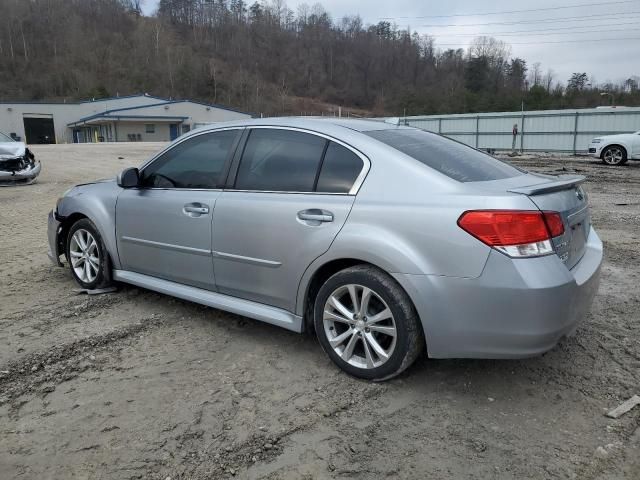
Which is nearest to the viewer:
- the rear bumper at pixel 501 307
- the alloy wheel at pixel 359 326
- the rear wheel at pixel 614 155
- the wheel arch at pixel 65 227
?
the rear bumper at pixel 501 307

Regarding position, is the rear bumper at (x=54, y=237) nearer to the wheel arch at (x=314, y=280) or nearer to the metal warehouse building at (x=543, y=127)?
the wheel arch at (x=314, y=280)

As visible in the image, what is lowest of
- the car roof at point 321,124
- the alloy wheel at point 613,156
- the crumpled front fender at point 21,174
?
the alloy wheel at point 613,156

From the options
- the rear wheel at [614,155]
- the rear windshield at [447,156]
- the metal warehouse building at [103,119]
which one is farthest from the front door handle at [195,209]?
the metal warehouse building at [103,119]

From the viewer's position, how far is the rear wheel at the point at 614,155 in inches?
758

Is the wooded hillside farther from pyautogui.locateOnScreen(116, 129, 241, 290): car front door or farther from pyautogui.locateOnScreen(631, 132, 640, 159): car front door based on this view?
pyautogui.locateOnScreen(116, 129, 241, 290): car front door

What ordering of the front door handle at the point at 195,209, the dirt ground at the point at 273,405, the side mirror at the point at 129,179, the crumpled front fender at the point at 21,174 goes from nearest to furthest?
the dirt ground at the point at 273,405 → the front door handle at the point at 195,209 → the side mirror at the point at 129,179 → the crumpled front fender at the point at 21,174

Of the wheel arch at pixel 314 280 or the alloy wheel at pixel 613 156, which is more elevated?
the wheel arch at pixel 314 280

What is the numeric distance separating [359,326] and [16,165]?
1326 centimetres

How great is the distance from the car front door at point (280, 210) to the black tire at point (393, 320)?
0.75 ft

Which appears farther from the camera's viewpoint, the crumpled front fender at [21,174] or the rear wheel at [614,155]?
the rear wheel at [614,155]

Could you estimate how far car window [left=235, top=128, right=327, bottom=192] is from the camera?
11.7 feet

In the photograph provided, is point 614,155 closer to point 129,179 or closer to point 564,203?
point 564,203

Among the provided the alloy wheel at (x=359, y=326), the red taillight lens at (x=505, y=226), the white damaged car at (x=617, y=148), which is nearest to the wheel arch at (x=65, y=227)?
the alloy wheel at (x=359, y=326)

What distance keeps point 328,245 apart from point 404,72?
368 feet
